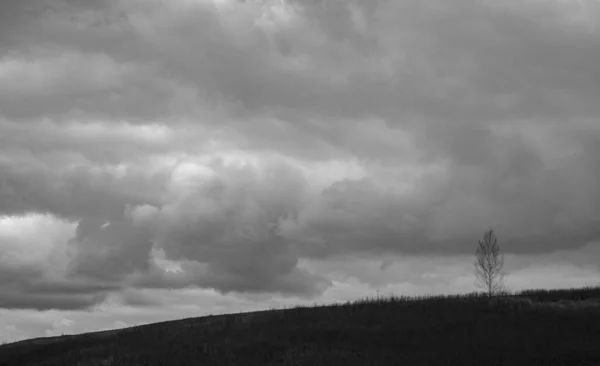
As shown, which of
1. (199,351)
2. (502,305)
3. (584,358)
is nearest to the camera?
(584,358)

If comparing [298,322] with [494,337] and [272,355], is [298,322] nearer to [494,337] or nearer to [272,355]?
[272,355]

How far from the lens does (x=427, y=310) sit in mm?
37969

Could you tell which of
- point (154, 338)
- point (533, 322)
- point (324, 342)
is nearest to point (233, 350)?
point (324, 342)

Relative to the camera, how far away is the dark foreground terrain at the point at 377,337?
2920 cm

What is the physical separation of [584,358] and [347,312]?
593 inches

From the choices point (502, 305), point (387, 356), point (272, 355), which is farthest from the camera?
point (502, 305)

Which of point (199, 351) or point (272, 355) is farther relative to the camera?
point (199, 351)

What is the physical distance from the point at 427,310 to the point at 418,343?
6561 mm

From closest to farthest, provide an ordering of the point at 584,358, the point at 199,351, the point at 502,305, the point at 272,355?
the point at 584,358 < the point at 272,355 < the point at 199,351 < the point at 502,305

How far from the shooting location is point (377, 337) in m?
33.7

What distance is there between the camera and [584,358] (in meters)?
27.3

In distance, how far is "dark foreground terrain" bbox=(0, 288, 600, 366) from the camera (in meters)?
29.2

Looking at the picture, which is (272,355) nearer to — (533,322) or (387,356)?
(387,356)

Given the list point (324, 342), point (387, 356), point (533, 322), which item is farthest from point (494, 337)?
point (324, 342)
